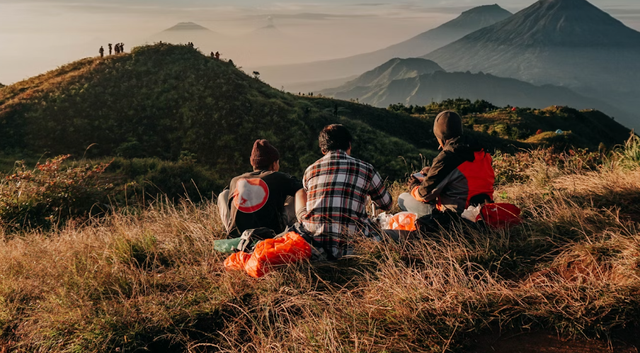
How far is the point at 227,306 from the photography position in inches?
159

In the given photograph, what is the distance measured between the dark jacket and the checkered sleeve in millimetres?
497

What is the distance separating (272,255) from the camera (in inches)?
172

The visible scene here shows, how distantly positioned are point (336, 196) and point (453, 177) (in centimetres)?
145

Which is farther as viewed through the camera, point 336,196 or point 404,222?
point 404,222

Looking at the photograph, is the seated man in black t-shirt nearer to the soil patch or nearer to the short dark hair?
the short dark hair

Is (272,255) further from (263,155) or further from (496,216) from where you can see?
(496,216)

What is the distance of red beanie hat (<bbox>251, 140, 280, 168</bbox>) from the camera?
17.2ft

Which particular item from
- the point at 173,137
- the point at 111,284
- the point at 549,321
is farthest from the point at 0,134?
the point at 549,321

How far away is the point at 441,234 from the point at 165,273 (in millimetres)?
3085

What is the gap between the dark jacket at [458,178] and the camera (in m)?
4.97

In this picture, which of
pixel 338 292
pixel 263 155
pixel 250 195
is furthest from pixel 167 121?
pixel 338 292

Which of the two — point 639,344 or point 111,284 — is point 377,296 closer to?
point 639,344

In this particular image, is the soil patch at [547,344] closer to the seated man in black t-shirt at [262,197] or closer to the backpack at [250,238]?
the backpack at [250,238]

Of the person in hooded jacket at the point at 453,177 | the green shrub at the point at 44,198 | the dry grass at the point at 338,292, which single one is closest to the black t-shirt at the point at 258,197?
the dry grass at the point at 338,292
